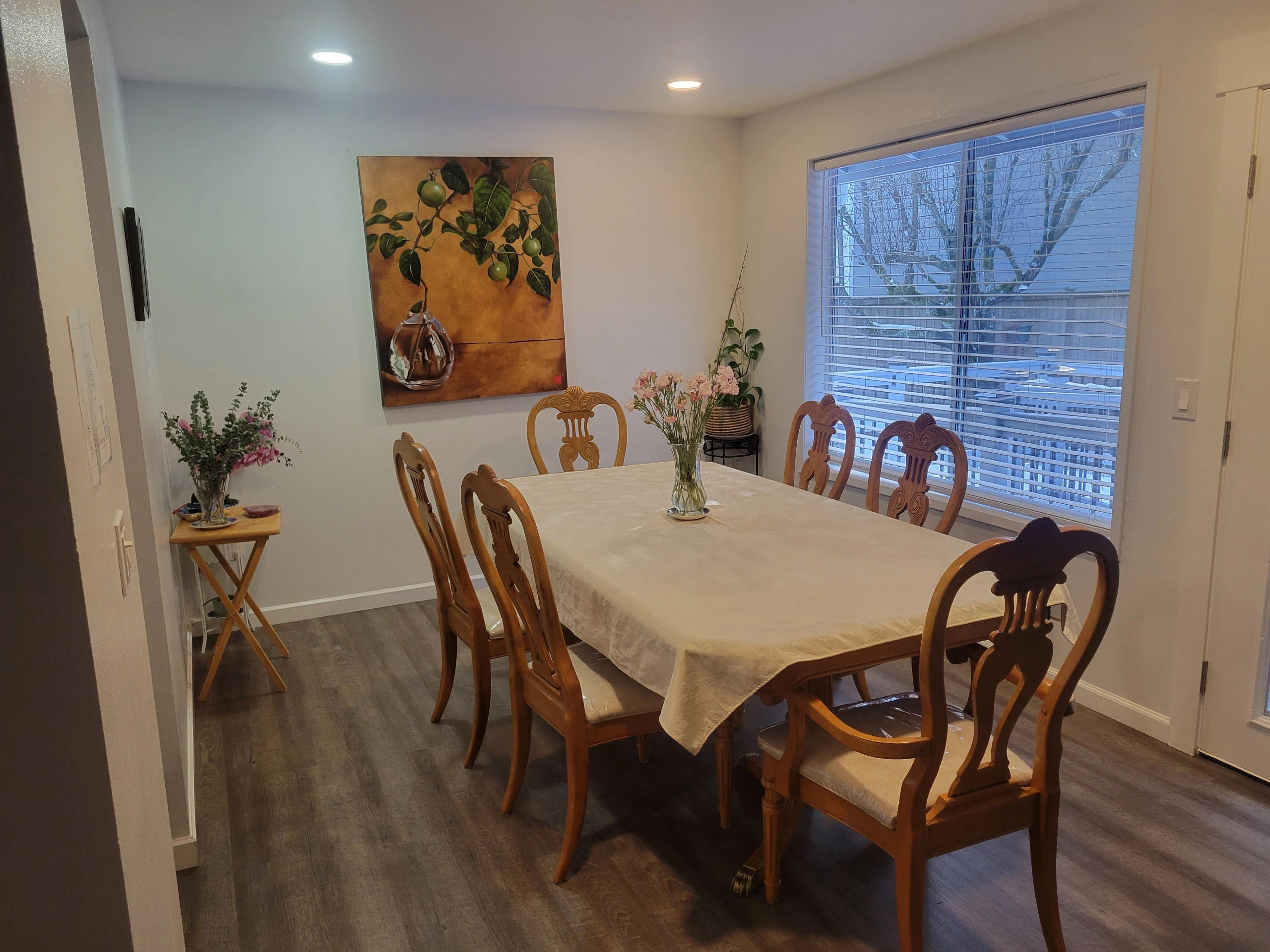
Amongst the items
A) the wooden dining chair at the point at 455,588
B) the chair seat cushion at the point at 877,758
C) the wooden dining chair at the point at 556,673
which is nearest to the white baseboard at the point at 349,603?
the wooden dining chair at the point at 455,588

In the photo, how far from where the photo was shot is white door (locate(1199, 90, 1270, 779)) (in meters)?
2.58

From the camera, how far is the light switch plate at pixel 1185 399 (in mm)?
2805

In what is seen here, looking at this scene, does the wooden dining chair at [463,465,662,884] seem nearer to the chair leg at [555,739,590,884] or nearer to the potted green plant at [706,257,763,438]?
the chair leg at [555,739,590,884]

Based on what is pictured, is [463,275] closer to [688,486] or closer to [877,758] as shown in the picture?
[688,486]

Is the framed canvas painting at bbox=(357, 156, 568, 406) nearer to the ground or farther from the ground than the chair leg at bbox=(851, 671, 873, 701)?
farther from the ground

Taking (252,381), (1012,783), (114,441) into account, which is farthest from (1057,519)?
(252,381)

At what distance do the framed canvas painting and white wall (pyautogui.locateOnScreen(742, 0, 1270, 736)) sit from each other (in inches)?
75.4

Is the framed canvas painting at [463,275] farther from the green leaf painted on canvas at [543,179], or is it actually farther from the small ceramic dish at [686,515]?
the small ceramic dish at [686,515]

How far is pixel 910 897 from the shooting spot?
179 centimetres

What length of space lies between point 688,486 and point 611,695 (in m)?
0.81

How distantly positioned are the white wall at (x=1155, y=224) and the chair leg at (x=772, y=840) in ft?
5.15

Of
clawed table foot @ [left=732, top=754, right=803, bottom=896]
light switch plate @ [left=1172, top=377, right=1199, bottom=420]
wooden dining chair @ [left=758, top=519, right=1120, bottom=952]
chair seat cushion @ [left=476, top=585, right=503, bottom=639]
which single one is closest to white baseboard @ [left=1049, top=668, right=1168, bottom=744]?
light switch plate @ [left=1172, top=377, right=1199, bottom=420]

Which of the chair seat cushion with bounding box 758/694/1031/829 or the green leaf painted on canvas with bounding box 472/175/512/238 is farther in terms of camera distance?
the green leaf painted on canvas with bounding box 472/175/512/238

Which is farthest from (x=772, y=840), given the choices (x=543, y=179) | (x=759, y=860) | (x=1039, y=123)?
(x=543, y=179)
